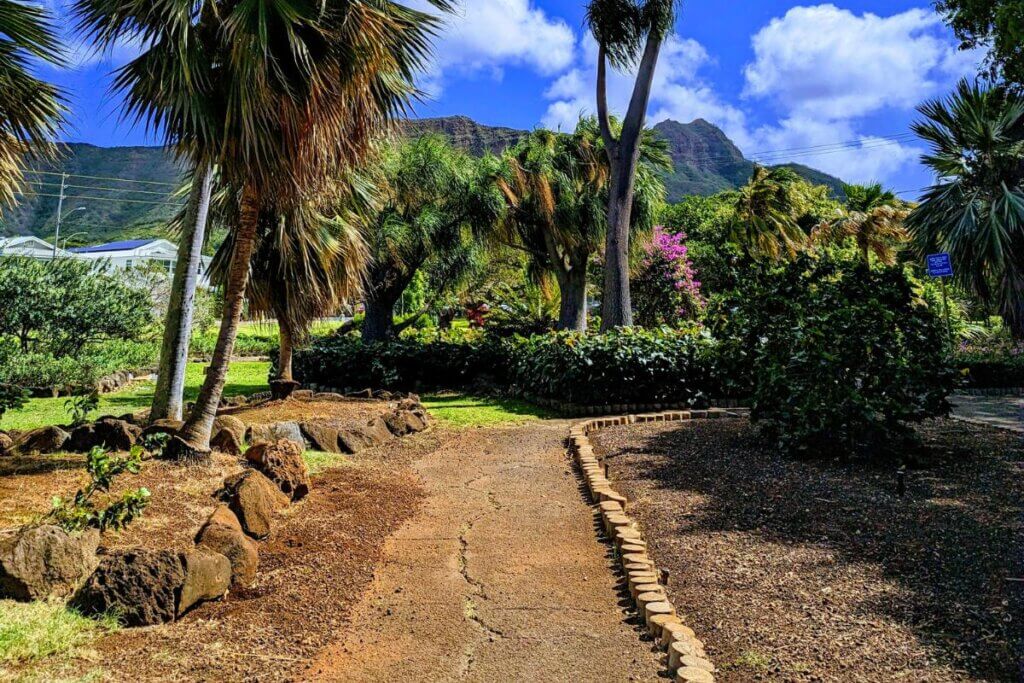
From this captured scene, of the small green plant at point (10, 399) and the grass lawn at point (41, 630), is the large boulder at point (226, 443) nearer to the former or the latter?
the small green plant at point (10, 399)

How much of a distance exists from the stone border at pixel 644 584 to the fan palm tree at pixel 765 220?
15.3 m

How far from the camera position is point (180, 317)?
23.5ft

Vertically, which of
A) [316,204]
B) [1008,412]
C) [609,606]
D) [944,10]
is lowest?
[609,606]

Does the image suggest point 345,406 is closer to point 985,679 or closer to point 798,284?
point 798,284

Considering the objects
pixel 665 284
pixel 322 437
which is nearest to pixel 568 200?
pixel 665 284

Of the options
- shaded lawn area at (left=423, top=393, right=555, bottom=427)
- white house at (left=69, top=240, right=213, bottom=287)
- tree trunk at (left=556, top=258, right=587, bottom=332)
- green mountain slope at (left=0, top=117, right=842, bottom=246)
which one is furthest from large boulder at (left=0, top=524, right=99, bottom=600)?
green mountain slope at (left=0, top=117, right=842, bottom=246)

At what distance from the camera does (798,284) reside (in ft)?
24.4

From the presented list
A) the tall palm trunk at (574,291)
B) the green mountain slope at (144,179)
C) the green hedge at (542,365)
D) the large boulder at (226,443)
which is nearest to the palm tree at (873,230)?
the tall palm trunk at (574,291)

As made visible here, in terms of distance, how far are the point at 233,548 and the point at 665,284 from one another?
1988 centimetres

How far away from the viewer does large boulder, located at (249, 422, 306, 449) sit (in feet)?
24.0

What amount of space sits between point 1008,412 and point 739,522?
8.77m

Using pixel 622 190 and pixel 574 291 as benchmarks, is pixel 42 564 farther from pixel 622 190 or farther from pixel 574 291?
pixel 574 291

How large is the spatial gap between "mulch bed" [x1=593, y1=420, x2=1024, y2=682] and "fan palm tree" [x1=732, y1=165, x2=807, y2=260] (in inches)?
561

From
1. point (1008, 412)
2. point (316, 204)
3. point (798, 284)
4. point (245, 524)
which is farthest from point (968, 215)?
point (245, 524)
